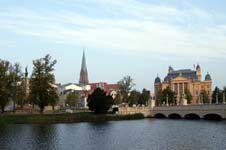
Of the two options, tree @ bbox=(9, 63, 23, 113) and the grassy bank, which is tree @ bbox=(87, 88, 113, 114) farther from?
tree @ bbox=(9, 63, 23, 113)

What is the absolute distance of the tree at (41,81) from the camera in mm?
88750

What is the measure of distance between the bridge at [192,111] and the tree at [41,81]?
123ft

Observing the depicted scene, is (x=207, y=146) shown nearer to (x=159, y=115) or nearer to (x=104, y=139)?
(x=104, y=139)

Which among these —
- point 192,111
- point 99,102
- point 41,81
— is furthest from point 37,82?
point 192,111

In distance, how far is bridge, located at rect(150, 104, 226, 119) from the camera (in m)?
93.6

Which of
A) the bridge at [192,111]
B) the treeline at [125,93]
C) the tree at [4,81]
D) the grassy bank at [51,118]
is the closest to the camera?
the grassy bank at [51,118]

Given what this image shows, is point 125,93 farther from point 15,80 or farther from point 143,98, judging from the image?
point 15,80

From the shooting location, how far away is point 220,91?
139500mm

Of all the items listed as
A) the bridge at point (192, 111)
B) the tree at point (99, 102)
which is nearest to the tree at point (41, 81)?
the tree at point (99, 102)

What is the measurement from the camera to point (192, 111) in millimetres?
103875

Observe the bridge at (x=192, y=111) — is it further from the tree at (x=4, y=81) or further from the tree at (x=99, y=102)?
the tree at (x=4, y=81)

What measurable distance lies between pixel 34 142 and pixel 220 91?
338ft

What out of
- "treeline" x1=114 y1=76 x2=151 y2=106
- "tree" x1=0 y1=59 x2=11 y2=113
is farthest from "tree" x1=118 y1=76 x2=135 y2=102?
"tree" x1=0 y1=59 x2=11 y2=113

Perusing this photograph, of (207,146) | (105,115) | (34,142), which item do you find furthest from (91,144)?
(105,115)
